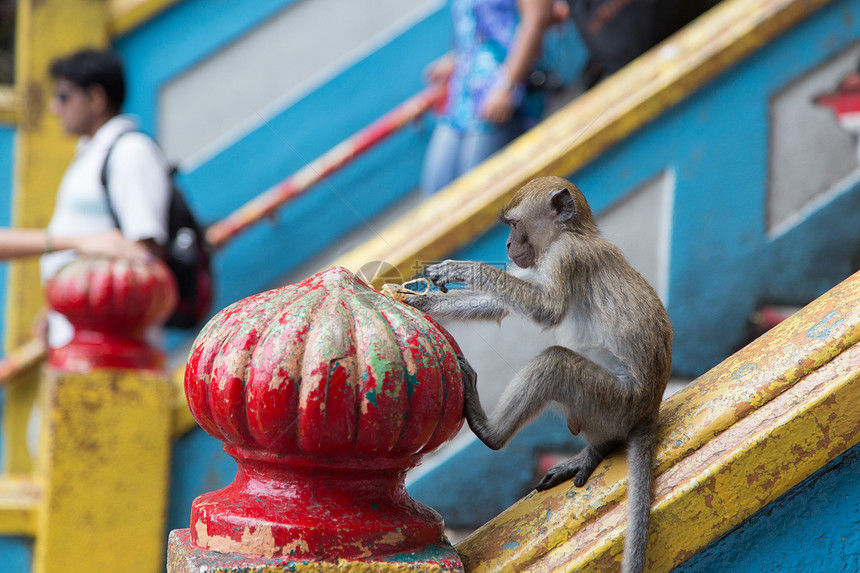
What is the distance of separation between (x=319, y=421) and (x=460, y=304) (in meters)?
0.44

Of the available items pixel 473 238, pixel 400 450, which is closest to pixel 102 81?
pixel 473 238

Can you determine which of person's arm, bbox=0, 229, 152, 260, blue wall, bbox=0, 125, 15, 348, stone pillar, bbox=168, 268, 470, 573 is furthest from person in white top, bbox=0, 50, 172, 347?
blue wall, bbox=0, 125, 15, 348

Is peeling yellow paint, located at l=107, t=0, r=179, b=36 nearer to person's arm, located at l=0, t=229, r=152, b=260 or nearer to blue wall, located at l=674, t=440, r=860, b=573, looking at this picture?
person's arm, located at l=0, t=229, r=152, b=260

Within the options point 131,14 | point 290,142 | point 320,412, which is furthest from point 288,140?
point 320,412

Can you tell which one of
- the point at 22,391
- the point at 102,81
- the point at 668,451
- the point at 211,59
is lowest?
the point at 668,451

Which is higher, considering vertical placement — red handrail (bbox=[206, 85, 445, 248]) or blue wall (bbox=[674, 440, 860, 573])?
red handrail (bbox=[206, 85, 445, 248])

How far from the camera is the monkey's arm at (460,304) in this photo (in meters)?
1.63

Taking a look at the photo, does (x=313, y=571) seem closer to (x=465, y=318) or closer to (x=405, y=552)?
(x=405, y=552)

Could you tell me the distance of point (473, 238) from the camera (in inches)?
120

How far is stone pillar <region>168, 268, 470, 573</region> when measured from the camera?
1.35 m

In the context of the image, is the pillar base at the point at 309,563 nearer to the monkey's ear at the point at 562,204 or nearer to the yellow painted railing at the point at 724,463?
the yellow painted railing at the point at 724,463

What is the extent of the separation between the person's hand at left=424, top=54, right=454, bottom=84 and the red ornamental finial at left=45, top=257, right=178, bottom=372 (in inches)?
92.1

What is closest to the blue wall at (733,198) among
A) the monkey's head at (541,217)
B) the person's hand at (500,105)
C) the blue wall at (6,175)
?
the person's hand at (500,105)

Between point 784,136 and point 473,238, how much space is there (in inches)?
45.2
